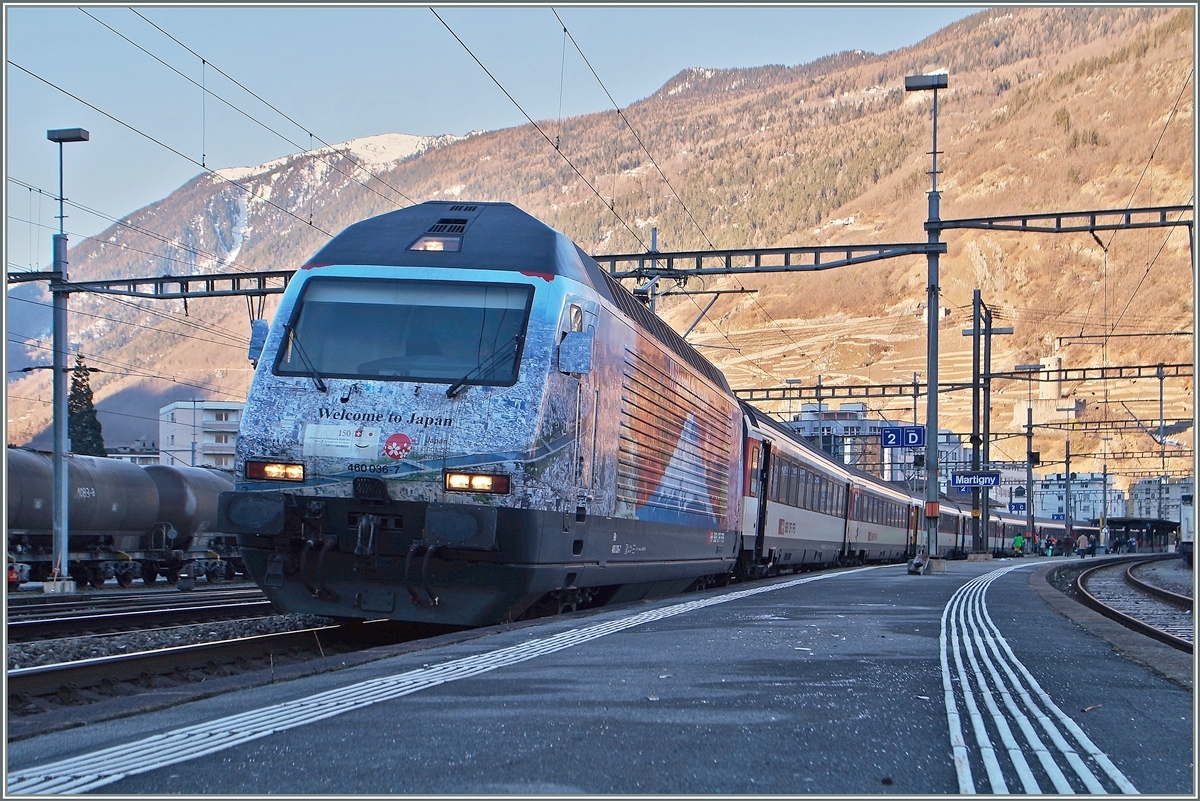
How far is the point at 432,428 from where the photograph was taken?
10766mm

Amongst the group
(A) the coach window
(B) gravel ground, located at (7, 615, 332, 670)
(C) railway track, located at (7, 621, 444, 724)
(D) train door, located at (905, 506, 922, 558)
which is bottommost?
(D) train door, located at (905, 506, 922, 558)

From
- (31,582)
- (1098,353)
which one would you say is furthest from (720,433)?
(1098,353)

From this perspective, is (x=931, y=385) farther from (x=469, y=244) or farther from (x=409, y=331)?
(x=409, y=331)

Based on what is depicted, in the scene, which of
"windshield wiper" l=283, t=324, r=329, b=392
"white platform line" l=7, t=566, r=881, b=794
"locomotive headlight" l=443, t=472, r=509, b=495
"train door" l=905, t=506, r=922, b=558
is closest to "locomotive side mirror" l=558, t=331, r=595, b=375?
"locomotive headlight" l=443, t=472, r=509, b=495

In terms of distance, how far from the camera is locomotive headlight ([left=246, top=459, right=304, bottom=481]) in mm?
10922

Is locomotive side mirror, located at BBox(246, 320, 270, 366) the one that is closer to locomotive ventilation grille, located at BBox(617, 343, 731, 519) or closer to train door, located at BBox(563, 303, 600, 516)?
train door, located at BBox(563, 303, 600, 516)

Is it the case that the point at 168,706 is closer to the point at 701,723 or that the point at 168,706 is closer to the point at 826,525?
the point at 701,723

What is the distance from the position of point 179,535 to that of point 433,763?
92.3ft

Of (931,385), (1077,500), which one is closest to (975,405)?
(931,385)

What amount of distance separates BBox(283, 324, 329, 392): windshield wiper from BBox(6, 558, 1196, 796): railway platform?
265cm

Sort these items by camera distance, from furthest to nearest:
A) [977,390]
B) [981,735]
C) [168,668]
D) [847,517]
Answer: [977,390] < [847,517] < [168,668] < [981,735]

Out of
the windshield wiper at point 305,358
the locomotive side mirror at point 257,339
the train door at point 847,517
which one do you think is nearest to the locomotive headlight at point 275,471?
the windshield wiper at point 305,358

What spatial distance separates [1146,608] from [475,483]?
15368 millimetres

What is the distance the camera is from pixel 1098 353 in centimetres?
17300
